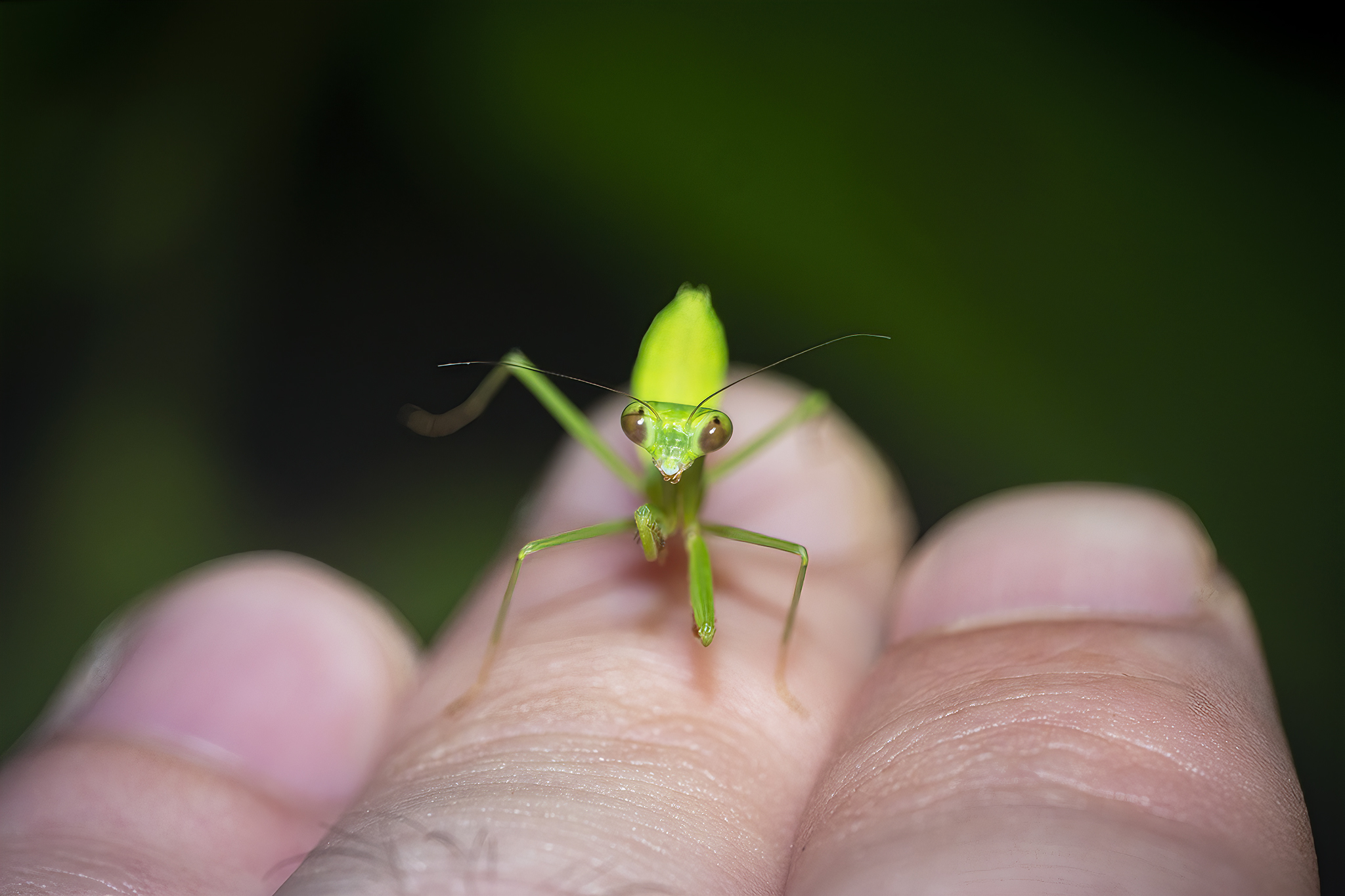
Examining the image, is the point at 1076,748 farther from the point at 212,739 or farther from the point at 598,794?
the point at 212,739

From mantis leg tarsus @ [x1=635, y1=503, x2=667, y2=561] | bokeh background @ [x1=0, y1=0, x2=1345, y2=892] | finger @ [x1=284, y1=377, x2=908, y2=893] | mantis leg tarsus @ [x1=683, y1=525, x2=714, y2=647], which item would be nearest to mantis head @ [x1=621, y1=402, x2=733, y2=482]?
mantis leg tarsus @ [x1=635, y1=503, x2=667, y2=561]

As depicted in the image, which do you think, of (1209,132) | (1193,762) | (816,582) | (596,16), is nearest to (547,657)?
(816,582)

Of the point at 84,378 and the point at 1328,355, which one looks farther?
the point at 84,378

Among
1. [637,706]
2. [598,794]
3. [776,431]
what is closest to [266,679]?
[637,706]

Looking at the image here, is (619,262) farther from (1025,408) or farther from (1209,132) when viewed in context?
(1209,132)

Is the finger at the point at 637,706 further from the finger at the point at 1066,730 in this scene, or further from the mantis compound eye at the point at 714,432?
the mantis compound eye at the point at 714,432

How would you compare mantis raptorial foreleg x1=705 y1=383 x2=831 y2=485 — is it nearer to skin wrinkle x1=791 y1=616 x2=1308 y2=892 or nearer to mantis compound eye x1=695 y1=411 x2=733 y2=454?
mantis compound eye x1=695 y1=411 x2=733 y2=454

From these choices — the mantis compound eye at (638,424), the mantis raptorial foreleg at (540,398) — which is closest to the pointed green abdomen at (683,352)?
the mantis compound eye at (638,424)
